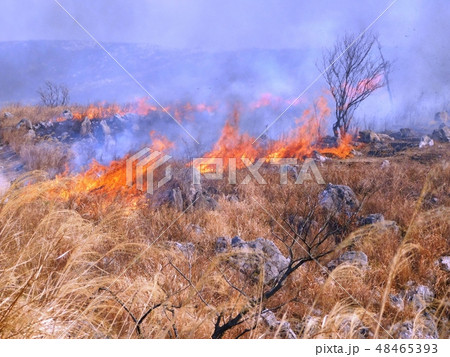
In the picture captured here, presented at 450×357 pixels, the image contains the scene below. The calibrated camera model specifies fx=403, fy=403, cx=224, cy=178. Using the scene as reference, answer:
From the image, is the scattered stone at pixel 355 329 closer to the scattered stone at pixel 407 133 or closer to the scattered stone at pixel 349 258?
the scattered stone at pixel 349 258

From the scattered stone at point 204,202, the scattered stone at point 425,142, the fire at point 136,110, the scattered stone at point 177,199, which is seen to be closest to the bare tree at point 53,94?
the fire at point 136,110

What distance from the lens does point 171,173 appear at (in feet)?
16.6

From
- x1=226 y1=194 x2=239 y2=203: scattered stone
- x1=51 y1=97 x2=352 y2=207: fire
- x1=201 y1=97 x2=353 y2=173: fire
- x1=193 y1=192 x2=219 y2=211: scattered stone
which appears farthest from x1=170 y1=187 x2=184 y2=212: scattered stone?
x1=201 y1=97 x2=353 y2=173: fire

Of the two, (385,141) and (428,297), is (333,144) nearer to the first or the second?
(385,141)

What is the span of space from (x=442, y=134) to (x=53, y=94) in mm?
4253

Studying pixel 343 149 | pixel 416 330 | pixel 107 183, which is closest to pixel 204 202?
pixel 107 183

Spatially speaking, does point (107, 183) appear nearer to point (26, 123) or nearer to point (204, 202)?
point (26, 123)

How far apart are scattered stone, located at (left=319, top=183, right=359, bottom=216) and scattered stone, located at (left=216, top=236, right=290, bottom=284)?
1087mm

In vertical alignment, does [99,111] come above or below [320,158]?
above

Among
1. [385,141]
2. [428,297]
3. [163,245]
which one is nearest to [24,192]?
[163,245]

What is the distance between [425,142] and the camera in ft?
14.8

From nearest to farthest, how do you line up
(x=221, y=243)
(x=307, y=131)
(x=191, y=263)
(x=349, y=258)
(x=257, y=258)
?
(x=191, y=263), (x=257, y=258), (x=349, y=258), (x=221, y=243), (x=307, y=131)

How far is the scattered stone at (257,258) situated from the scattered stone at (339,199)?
109cm
